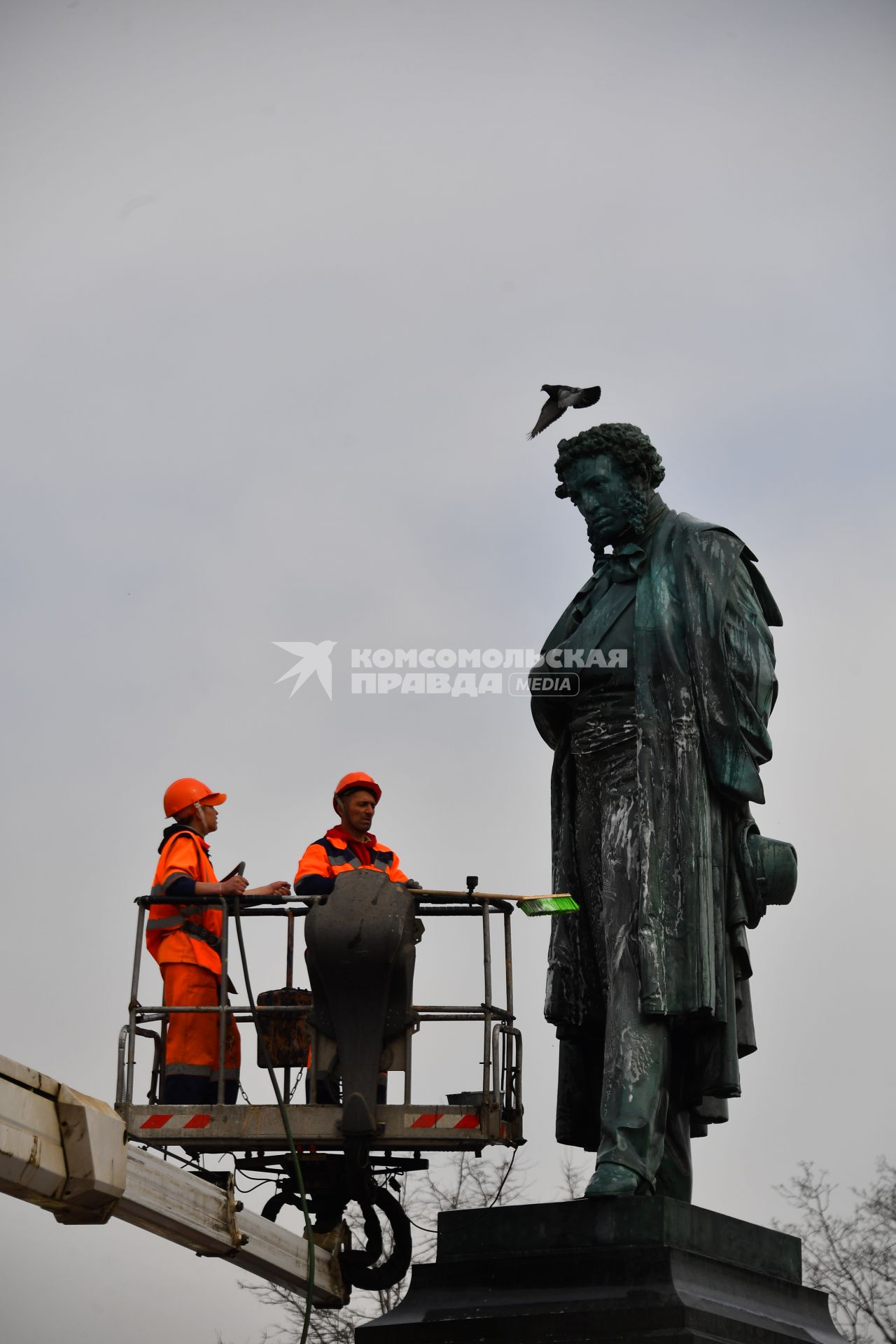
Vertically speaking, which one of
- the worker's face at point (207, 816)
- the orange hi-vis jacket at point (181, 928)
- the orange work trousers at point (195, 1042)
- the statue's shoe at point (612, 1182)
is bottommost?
the statue's shoe at point (612, 1182)

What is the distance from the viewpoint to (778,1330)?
364 inches

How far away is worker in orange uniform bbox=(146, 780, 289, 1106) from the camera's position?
11172mm

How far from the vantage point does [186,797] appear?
39.6 feet

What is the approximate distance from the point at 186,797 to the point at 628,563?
9.40 feet

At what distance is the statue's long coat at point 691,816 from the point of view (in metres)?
9.98

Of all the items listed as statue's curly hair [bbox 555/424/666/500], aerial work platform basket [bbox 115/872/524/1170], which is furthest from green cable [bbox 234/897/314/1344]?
statue's curly hair [bbox 555/424/666/500]

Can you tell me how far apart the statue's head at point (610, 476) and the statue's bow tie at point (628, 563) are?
8cm

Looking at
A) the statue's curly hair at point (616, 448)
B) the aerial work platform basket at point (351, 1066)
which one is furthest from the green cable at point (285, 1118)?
Answer: the statue's curly hair at point (616, 448)

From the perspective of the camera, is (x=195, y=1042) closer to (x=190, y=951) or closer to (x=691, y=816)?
(x=190, y=951)

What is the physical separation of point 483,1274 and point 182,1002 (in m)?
2.58

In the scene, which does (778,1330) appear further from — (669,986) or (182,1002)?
(182,1002)

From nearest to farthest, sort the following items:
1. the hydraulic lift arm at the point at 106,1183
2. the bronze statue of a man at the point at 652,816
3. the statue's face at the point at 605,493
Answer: the hydraulic lift arm at the point at 106,1183 < the bronze statue of a man at the point at 652,816 < the statue's face at the point at 605,493

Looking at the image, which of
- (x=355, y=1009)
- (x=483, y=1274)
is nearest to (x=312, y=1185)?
(x=355, y=1009)

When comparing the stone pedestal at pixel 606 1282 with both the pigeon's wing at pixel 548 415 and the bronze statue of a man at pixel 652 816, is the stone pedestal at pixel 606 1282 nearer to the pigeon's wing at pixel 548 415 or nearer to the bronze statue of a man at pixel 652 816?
the bronze statue of a man at pixel 652 816
